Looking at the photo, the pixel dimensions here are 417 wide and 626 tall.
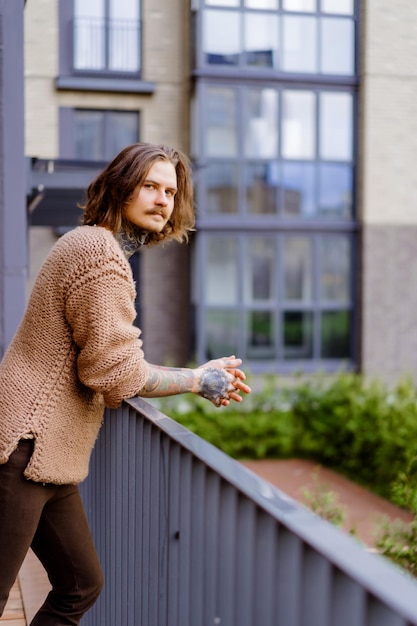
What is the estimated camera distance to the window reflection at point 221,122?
12.7 m

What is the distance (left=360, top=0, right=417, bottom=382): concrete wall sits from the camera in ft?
43.2

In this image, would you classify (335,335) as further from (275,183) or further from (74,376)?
(74,376)

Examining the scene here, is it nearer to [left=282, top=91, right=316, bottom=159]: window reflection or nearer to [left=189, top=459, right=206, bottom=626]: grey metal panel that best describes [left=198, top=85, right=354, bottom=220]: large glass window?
[left=282, top=91, right=316, bottom=159]: window reflection

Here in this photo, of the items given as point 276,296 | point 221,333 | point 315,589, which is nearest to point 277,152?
point 276,296

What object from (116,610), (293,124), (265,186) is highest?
(293,124)

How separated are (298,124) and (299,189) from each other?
3.11 feet

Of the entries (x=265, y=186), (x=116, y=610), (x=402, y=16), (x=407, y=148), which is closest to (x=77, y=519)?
(x=116, y=610)

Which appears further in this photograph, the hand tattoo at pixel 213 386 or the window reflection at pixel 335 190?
the window reflection at pixel 335 190

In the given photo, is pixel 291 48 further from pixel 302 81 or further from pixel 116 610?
pixel 116 610

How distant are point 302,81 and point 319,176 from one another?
140cm

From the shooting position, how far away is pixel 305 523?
1.07 metres

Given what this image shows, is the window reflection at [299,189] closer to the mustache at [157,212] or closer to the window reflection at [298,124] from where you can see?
the window reflection at [298,124]

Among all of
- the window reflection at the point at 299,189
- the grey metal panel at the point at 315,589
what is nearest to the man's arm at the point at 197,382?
the grey metal panel at the point at 315,589

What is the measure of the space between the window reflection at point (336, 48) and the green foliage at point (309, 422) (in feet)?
17.6
